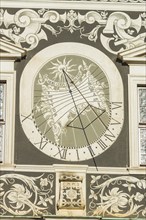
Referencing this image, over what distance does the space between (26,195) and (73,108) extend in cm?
179

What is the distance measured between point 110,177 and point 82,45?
8.20 ft

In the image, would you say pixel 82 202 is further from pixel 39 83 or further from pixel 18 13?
pixel 18 13

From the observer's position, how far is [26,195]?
1554 centimetres

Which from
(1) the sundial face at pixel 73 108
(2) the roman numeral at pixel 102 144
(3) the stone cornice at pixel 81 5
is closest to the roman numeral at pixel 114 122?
(1) the sundial face at pixel 73 108

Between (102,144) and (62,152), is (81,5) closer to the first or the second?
(102,144)

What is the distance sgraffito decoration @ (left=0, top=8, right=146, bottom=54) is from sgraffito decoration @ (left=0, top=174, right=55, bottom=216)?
2.46 meters

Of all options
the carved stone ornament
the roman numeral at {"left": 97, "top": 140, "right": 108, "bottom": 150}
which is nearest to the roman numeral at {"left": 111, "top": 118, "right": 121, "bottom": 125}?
the roman numeral at {"left": 97, "top": 140, "right": 108, "bottom": 150}

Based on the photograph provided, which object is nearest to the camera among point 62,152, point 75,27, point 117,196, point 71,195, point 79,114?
point 71,195

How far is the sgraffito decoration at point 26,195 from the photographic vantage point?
15438 mm

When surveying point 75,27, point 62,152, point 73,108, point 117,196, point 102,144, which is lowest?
point 117,196

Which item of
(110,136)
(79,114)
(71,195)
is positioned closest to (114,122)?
(110,136)

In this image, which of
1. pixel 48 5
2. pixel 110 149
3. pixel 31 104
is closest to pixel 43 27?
pixel 48 5

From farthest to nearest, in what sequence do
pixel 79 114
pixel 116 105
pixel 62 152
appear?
pixel 116 105
pixel 79 114
pixel 62 152

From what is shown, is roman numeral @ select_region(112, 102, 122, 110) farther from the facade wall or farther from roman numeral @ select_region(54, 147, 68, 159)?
roman numeral @ select_region(54, 147, 68, 159)
